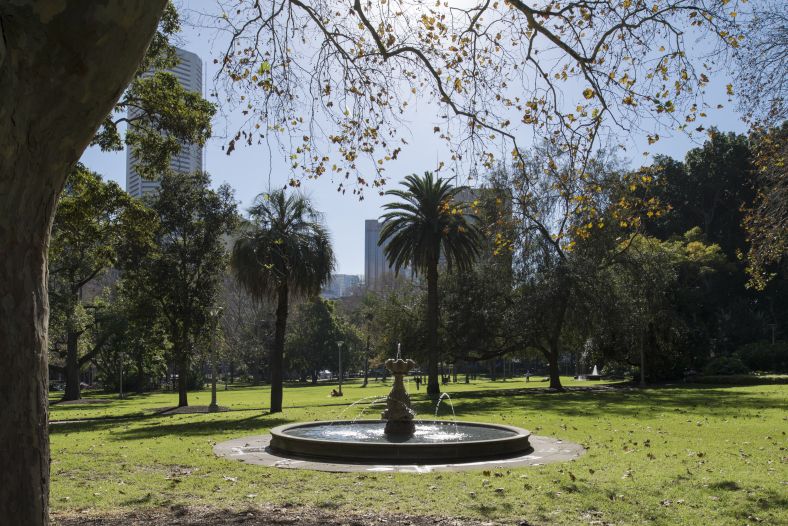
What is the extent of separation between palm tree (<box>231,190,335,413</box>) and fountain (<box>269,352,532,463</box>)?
949 centimetres

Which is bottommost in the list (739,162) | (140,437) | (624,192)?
(140,437)

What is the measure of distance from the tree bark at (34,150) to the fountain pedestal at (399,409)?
10066 mm

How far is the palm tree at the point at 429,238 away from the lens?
106ft

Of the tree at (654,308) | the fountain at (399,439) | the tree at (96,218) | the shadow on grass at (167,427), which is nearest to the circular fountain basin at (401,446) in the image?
the fountain at (399,439)

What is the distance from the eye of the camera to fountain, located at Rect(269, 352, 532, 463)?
11.1 metres

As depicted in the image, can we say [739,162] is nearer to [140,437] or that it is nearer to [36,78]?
[140,437]

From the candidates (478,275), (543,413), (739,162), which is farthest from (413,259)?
(739,162)

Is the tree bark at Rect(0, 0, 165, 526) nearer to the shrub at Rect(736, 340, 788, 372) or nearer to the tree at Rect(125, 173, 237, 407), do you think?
the tree at Rect(125, 173, 237, 407)

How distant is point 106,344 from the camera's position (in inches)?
1981

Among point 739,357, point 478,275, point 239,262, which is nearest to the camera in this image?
point 239,262

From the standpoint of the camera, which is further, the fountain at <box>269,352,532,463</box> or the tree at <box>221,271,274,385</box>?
the tree at <box>221,271,274,385</box>

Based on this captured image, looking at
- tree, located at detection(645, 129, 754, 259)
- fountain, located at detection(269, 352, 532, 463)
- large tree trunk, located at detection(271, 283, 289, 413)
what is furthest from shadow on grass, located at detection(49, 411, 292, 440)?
tree, located at detection(645, 129, 754, 259)

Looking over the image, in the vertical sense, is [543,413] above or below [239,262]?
below

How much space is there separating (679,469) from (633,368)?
36.6 meters
